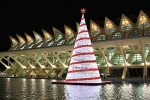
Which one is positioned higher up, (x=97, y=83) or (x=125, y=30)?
(x=125, y=30)

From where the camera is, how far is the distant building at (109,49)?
4413 cm

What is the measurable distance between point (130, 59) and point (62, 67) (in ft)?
45.7

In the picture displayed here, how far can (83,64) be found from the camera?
2530 centimetres

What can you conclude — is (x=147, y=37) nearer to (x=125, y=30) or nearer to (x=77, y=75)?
(x=125, y=30)

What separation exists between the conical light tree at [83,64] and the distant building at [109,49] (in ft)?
51.2

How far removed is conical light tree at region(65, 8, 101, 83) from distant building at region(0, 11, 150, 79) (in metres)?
15.6

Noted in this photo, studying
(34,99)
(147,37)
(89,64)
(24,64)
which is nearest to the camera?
(34,99)

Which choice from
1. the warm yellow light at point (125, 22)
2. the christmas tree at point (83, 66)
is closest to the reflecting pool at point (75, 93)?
the christmas tree at point (83, 66)

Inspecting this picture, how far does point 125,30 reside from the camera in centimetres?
4706

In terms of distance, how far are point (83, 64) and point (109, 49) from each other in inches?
1137

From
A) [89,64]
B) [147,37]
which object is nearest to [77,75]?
[89,64]

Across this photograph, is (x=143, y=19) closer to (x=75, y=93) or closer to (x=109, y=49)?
(x=109, y=49)

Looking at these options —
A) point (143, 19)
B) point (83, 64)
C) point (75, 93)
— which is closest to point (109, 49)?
point (143, 19)

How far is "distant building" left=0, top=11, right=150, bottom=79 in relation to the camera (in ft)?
145
